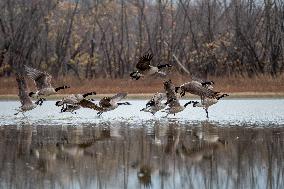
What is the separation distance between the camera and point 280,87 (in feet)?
85.6

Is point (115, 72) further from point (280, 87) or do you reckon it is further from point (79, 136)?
point (79, 136)

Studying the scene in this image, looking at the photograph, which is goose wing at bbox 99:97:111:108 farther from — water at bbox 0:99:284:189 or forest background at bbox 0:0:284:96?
forest background at bbox 0:0:284:96

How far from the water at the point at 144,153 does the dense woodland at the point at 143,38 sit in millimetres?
19155

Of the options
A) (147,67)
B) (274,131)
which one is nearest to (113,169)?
(274,131)

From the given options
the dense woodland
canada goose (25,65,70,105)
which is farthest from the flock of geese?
the dense woodland

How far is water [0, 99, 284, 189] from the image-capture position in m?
7.66

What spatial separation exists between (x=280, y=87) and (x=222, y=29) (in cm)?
1374

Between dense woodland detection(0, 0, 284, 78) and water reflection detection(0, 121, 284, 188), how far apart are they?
68.7ft

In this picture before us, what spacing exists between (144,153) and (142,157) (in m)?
0.42

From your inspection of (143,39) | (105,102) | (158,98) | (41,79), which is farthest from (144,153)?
(143,39)

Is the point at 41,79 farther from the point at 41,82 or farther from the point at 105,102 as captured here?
the point at 105,102

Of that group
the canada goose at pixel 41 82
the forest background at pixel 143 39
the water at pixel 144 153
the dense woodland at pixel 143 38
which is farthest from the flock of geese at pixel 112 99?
the dense woodland at pixel 143 38

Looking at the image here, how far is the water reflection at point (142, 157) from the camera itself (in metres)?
7.61

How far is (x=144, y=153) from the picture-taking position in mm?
9898
